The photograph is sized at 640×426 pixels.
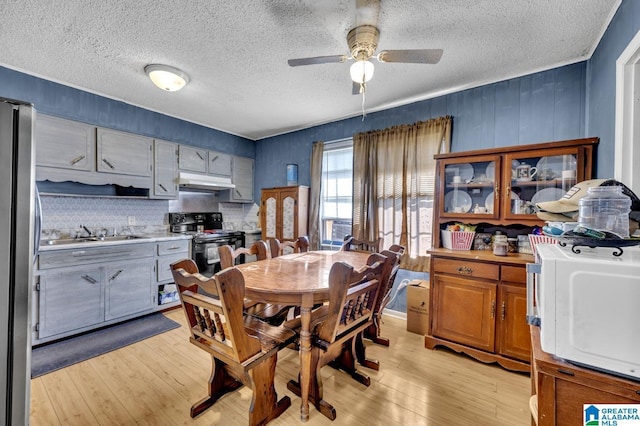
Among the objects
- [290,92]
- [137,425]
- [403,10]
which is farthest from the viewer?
[290,92]

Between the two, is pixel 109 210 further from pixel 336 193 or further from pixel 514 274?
pixel 514 274

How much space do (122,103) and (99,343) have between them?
2683 millimetres

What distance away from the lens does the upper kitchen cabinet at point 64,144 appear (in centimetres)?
265

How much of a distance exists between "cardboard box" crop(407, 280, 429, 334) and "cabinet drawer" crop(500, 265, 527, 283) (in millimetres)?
776

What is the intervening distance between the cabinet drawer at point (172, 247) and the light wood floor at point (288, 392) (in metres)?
1.16

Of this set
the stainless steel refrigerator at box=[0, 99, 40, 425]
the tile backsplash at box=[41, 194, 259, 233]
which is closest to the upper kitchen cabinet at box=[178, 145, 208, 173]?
the tile backsplash at box=[41, 194, 259, 233]

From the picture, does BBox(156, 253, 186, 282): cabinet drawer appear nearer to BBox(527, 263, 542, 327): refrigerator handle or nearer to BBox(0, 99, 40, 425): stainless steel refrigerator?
BBox(0, 99, 40, 425): stainless steel refrigerator

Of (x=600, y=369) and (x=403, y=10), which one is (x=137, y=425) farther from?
(x=403, y=10)

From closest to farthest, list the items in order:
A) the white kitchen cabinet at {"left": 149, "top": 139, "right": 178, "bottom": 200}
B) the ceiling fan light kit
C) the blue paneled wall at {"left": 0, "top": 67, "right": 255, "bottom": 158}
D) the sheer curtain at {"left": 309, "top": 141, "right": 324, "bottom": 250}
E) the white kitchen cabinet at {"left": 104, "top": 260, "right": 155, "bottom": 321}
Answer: the ceiling fan light kit
the blue paneled wall at {"left": 0, "top": 67, "right": 255, "bottom": 158}
the white kitchen cabinet at {"left": 104, "top": 260, "right": 155, "bottom": 321}
the white kitchen cabinet at {"left": 149, "top": 139, "right": 178, "bottom": 200}
the sheer curtain at {"left": 309, "top": 141, "right": 324, "bottom": 250}

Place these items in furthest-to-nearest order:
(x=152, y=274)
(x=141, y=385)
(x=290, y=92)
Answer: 1. (x=152, y=274)
2. (x=290, y=92)
3. (x=141, y=385)

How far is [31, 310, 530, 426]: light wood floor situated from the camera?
1656mm

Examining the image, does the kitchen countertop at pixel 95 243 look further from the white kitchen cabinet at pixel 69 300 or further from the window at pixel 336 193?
the window at pixel 336 193

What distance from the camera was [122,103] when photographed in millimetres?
3271

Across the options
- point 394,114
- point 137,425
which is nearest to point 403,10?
point 394,114
